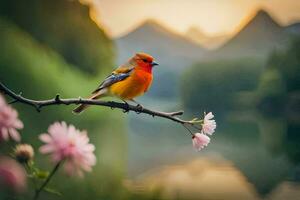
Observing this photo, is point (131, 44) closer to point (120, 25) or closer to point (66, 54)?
point (120, 25)

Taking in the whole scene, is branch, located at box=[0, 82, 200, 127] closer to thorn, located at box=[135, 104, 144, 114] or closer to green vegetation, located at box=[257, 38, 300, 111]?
thorn, located at box=[135, 104, 144, 114]

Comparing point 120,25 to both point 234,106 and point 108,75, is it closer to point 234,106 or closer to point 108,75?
point 108,75

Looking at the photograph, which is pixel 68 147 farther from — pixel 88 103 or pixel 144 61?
pixel 144 61

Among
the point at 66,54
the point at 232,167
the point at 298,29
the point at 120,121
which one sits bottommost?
the point at 232,167

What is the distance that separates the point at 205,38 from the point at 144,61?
0.28 meters

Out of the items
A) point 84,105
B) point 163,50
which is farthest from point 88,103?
point 163,50

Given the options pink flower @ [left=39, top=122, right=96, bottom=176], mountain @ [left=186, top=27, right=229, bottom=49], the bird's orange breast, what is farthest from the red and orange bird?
pink flower @ [left=39, top=122, right=96, bottom=176]

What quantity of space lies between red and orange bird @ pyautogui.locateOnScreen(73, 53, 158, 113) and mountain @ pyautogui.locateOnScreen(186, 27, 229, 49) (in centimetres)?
21

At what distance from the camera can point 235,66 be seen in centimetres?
198

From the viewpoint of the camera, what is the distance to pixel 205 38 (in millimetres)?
1984

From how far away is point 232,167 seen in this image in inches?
76.7

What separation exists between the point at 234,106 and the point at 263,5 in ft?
1.28

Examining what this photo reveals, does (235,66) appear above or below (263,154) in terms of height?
above

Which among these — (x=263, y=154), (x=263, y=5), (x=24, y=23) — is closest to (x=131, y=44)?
(x=24, y=23)
